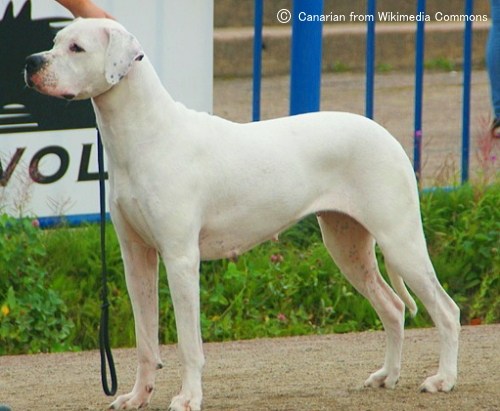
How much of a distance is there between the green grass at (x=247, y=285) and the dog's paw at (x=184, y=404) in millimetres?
2202

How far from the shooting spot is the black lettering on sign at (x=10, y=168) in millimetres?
8219

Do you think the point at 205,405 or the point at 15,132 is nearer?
the point at 205,405

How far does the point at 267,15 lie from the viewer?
1761 centimetres

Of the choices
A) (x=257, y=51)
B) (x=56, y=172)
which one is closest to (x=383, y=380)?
(x=56, y=172)

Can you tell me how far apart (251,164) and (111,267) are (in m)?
2.51

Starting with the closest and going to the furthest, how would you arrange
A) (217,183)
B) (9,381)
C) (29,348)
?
(217,183), (9,381), (29,348)

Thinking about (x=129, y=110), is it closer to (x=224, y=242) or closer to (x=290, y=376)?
(x=224, y=242)

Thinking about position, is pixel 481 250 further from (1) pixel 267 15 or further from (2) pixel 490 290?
(1) pixel 267 15

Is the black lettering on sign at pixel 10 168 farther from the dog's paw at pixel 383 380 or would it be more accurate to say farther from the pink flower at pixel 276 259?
the dog's paw at pixel 383 380

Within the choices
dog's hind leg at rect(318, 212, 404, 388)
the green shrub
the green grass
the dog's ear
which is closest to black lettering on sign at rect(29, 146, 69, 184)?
the green grass

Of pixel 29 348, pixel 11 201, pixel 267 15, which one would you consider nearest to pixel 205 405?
pixel 29 348

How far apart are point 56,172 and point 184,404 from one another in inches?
128

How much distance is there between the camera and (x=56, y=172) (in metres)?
8.41

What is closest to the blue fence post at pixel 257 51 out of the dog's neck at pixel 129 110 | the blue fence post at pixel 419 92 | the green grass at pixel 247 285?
the green grass at pixel 247 285
